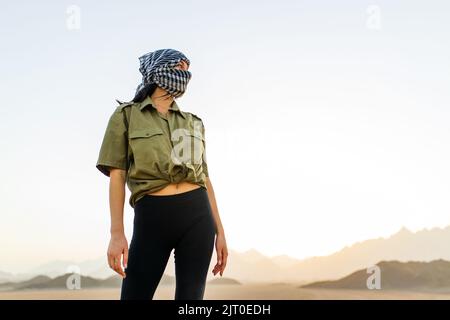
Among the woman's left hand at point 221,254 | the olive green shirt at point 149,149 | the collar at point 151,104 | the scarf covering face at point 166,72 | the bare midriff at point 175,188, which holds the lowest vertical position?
the woman's left hand at point 221,254

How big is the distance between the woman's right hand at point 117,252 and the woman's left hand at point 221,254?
57 centimetres

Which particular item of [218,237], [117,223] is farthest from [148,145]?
[218,237]

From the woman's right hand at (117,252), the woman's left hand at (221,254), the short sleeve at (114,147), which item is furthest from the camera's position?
the woman's left hand at (221,254)

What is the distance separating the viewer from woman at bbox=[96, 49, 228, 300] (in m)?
2.40

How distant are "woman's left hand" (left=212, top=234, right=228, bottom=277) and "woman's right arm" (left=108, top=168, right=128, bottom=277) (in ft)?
1.87

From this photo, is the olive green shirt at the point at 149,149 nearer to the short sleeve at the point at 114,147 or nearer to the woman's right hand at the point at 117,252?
the short sleeve at the point at 114,147

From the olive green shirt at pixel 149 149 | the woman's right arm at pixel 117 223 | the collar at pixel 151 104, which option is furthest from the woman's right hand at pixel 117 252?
the collar at pixel 151 104

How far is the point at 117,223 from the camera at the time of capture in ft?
7.98

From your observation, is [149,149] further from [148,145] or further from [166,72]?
[166,72]

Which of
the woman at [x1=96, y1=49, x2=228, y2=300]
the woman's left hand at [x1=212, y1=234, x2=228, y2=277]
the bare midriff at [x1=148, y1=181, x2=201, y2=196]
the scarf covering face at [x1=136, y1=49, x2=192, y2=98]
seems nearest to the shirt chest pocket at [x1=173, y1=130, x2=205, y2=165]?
the woman at [x1=96, y1=49, x2=228, y2=300]

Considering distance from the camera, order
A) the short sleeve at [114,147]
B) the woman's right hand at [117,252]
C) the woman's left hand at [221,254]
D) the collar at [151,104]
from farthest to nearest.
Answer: the woman's left hand at [221,254] < the collar at [151,104] < the short sleeve at [114,147] < the woman's right hand at [117,252]

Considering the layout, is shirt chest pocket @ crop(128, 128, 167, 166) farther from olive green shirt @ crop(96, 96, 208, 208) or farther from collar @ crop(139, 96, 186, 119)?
collar @ crop(139, 96, 186, 119)

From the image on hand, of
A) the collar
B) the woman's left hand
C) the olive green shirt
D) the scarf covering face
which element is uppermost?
the scarf covering face

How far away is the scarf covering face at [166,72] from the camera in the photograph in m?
2.66
